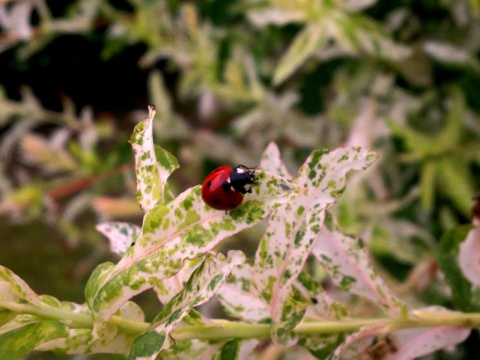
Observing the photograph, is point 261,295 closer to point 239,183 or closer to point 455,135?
point 239,183

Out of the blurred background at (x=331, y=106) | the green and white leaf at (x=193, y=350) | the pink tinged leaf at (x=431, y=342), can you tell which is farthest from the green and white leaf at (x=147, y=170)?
the blurred background at (x=331, y=106)

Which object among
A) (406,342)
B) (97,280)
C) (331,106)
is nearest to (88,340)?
(97,280)

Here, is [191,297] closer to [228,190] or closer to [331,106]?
[228,190]

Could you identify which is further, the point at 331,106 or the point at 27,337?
the point at 331,106

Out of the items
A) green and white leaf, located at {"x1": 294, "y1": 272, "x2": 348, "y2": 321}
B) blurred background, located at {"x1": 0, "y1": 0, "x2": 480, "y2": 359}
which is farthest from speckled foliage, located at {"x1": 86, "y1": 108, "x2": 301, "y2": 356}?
blurred background, located at {"x1": 0, "y1": 0, "x2": 480, "y2": 359}

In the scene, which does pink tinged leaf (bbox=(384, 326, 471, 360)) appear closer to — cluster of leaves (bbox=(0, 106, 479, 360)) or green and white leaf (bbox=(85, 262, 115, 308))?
cluster of leaves (bbox=(0, 106, 479, 360))

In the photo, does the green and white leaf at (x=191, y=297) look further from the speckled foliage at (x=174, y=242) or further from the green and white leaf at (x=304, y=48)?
the green and white leaf at (x=304, y=48)

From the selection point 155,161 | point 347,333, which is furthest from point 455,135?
point 155,161
